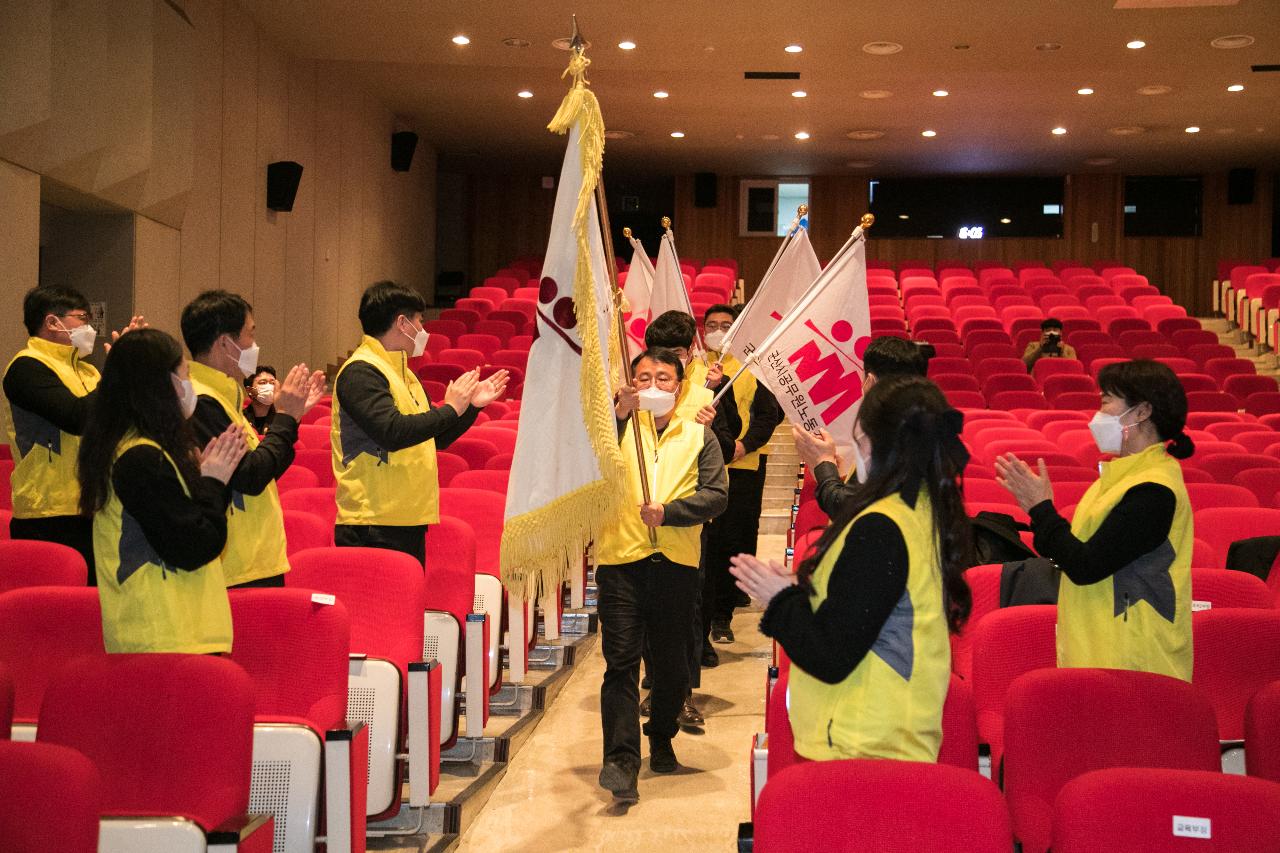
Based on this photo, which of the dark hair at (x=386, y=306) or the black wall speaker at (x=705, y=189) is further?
the black wall speaker at (x=705, y=189)

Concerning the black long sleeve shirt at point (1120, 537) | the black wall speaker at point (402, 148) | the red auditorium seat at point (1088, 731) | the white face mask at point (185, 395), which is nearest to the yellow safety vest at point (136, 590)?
the white face mask at point (185, 395)

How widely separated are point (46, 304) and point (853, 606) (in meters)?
3.51

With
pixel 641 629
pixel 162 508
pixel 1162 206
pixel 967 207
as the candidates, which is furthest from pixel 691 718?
pixel 1162 206

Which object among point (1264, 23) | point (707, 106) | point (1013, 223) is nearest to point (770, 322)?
point (1264, 23)

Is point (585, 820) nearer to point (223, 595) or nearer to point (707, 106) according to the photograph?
point (223, 595)

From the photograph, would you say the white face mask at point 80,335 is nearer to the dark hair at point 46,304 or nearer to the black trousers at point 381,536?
the dark hair at point 46,304

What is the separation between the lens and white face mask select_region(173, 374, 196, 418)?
9.71 ft

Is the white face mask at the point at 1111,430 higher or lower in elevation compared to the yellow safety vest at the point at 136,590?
higher

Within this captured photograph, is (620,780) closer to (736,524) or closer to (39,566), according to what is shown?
(39,566)

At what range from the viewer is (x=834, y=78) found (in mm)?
13914

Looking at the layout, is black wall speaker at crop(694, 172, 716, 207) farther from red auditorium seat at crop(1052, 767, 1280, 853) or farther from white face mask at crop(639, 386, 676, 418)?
red auditorium seat at crop(1052, 767, 1280, 853)

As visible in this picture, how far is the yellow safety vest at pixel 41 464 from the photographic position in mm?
4383

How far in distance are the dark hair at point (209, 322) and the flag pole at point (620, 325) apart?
109 cm

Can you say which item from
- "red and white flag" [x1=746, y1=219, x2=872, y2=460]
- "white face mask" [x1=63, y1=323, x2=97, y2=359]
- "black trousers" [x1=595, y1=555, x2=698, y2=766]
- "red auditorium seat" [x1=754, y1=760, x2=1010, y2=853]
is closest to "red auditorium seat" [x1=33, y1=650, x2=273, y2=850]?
"red auditorium seat" [x1=754, y1=760, x2=1010, y2=853]
